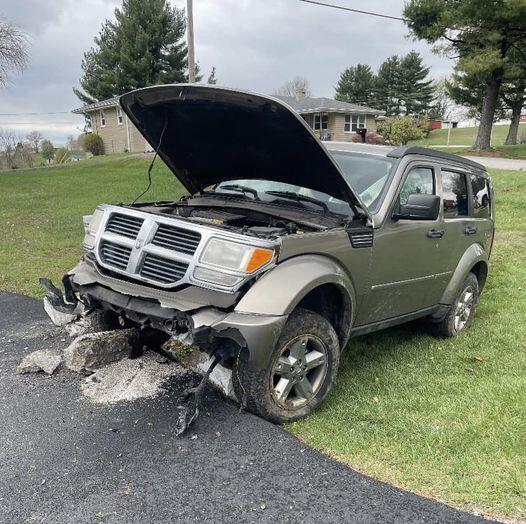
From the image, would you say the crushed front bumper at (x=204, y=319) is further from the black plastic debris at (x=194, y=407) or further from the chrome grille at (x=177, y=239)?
the chrome grille at (x=177, y=239)

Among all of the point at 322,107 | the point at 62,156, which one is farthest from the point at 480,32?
the point at 62,156

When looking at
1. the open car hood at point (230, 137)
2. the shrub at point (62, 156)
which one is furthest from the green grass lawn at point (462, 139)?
the open car hood at point (230, 137)

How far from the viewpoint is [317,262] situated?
142 inches

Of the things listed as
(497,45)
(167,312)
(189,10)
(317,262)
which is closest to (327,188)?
(317,262)

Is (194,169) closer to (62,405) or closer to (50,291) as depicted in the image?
(50,291)

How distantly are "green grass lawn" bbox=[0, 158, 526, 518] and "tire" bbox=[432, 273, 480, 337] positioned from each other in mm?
104

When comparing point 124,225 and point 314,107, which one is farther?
point 314,107

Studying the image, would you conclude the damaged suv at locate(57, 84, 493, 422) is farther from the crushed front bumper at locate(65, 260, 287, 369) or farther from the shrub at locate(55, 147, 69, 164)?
the shrub at locate(55, 147, 69, 164)

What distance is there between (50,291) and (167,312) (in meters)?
1.45

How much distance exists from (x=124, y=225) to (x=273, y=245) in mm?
1171

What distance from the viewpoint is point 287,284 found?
335cm

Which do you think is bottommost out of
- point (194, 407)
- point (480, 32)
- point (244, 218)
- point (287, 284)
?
point (194, 407)

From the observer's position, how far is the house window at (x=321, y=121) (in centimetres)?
4044

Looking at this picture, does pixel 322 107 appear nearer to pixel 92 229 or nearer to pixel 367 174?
pixel 367 174
